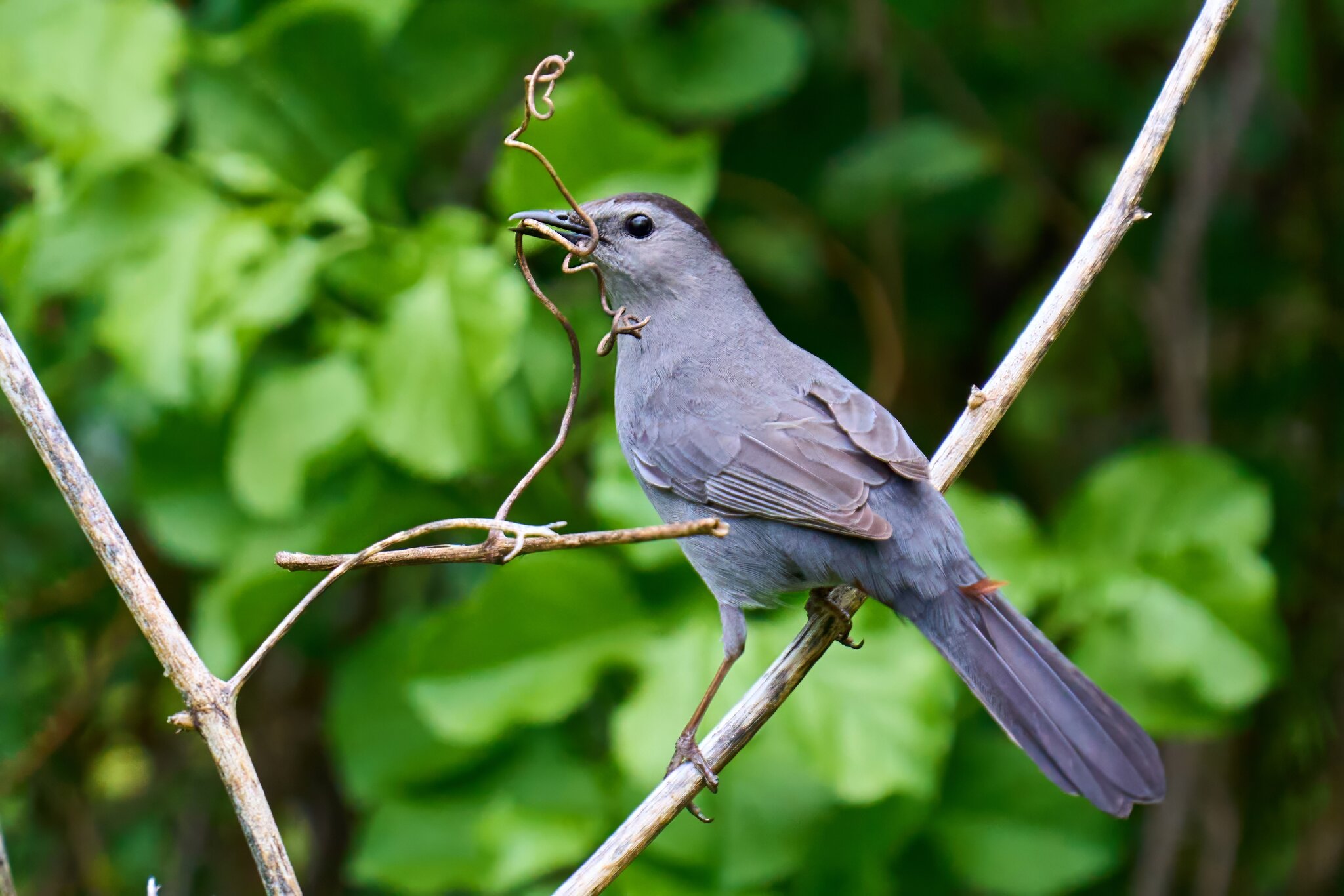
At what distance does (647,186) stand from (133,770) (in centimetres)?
339

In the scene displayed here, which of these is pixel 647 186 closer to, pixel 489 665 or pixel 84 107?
pixel 489 665

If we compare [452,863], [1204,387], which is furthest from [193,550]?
[1204,387]

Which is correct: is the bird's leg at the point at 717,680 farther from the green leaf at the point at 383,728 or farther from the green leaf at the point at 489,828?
the green leaf at the point at 383,728

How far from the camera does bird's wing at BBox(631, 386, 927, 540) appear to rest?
9.20 ft

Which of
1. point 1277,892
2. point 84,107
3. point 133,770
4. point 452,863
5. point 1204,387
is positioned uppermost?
point 84,107

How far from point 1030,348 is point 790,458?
1.98 ft

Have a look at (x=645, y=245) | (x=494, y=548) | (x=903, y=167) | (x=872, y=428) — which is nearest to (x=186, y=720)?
(x=494, y=548)

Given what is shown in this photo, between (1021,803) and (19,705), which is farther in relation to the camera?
(19,705)

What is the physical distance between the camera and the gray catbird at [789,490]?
244 cm

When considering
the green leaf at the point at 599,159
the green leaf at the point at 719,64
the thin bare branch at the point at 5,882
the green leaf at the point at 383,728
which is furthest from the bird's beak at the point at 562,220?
the thin bare branch at the point at 5,882

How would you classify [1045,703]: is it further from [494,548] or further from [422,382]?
[422,382]

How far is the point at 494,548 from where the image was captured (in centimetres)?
183

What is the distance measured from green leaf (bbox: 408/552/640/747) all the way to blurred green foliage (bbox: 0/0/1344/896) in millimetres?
10

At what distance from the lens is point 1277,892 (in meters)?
4.71
